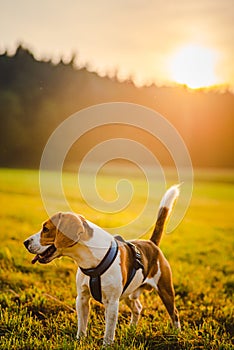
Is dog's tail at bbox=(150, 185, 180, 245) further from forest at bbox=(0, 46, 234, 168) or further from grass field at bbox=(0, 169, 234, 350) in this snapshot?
forest at bbox=(0, 46, 234, 168)

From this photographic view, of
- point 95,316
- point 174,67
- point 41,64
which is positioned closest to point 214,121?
point 174,67

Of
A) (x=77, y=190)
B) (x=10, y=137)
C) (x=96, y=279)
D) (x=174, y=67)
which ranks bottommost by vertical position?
(x=96, y=279)

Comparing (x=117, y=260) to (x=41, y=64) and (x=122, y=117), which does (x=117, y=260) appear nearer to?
(x=122, y=117)

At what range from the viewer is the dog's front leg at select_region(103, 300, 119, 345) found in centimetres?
291

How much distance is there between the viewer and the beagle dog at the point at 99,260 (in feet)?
9.11

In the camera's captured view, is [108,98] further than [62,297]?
Yes

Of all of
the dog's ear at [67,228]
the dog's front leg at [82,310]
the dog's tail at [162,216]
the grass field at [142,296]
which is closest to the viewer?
the dog's ear at [67,228]

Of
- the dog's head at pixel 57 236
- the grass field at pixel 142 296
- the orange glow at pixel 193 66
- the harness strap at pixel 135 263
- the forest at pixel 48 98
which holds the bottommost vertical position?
the grass field at pixel 142 296

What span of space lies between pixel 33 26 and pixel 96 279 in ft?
8.45

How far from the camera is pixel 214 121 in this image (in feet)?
18.7

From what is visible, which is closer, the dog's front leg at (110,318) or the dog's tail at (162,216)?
the dog's front leg at (110,318)

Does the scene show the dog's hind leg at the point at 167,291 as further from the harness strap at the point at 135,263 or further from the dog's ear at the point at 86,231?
the dog's ear at the point at 86,231

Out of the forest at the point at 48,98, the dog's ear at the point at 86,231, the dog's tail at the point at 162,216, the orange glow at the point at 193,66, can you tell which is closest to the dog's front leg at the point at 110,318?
the dog's ear at the point at 86,231

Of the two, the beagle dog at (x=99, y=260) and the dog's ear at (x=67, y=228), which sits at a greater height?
the dog's ear at (x=67, y=228)
